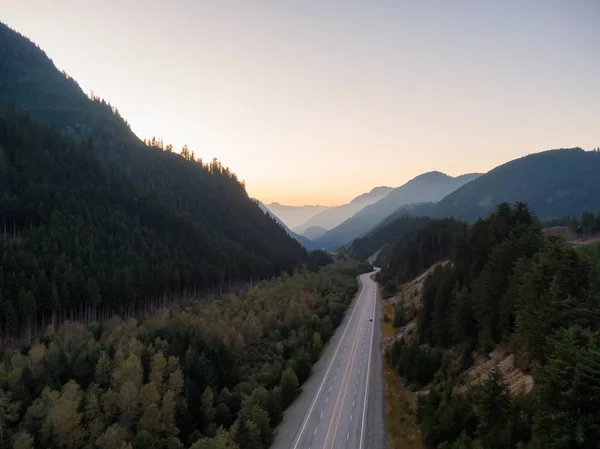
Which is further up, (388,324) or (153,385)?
(153,385)

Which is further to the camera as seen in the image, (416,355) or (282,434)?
(416,355)

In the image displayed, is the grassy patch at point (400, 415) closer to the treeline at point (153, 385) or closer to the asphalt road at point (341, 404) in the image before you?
the asphalt road at point (341, 404)

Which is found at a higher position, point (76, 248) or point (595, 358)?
point (76, 248)

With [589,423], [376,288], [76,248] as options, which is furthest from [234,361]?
[376,288]

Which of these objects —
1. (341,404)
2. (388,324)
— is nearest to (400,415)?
(341,404)

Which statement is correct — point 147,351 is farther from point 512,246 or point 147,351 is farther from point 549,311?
point 512,246

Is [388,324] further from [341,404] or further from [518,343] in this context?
[518,343]

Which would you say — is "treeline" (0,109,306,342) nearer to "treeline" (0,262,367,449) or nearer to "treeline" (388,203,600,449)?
"treeline" (0,262,367,449)
